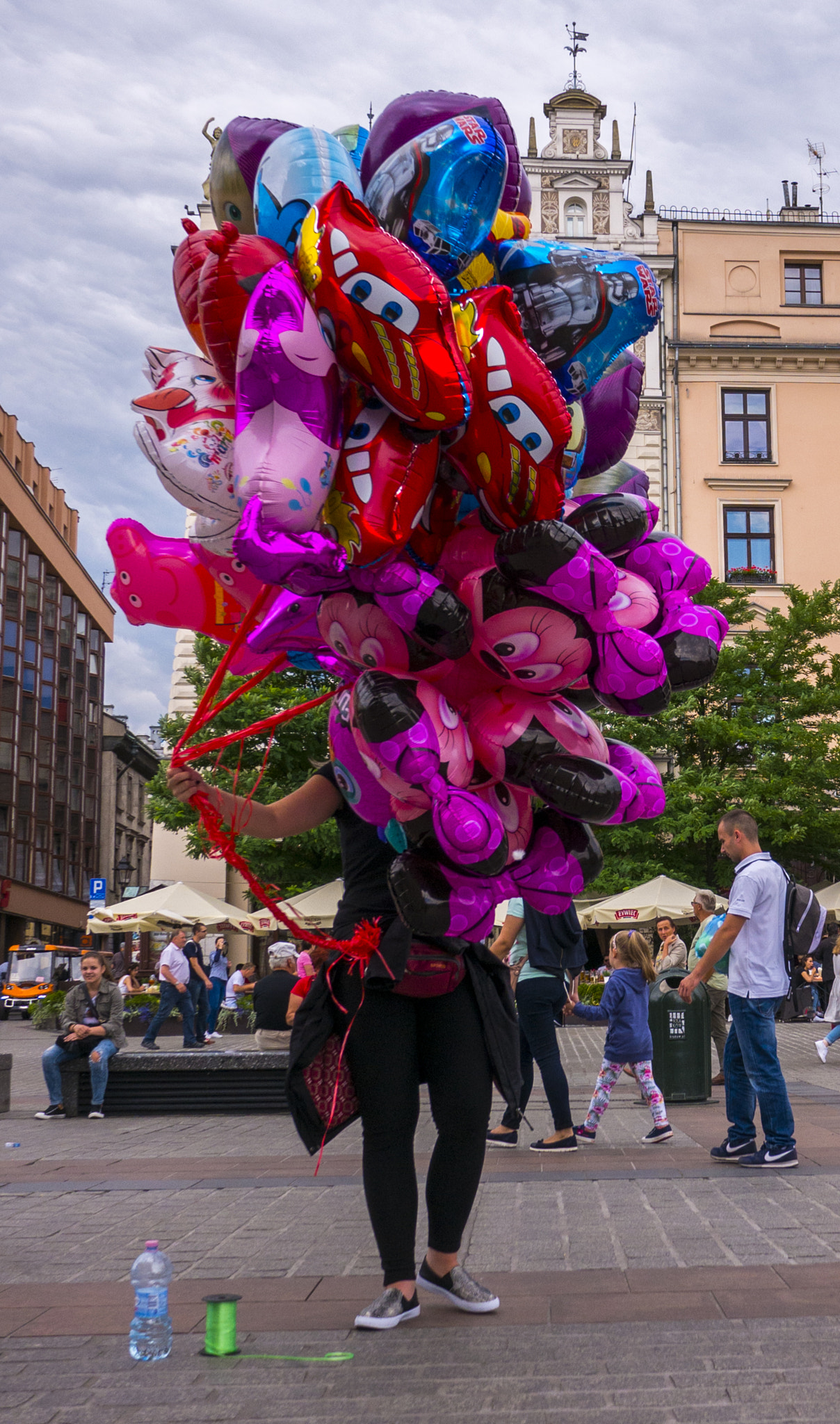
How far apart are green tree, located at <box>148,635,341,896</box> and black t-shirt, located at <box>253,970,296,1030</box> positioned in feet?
26.7

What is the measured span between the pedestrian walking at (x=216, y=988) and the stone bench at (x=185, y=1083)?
882 cm

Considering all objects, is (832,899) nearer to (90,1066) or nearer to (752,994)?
(90,1066)

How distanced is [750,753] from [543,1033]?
72.2 feet

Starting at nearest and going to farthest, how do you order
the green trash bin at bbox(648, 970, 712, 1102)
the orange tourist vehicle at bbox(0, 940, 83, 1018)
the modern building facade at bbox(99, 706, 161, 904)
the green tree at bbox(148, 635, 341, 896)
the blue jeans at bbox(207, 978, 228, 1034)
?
the green trash bin at bbox(648, 970, 712, 1102), the blue jeans at bbox(207, 978, 228, 1034), the green tree at bbox(148, 635, 341, 896), the orange tourist vehicle at bbox(0, 940, 83, 1018), the modern building facade at bbox(99, 706, 161, 904)

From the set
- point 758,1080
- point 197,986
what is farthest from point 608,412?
point 197,986

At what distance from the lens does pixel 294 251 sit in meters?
3.98

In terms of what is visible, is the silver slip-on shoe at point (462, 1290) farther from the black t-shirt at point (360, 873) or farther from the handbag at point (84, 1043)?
the handbag at point (84, 1043)

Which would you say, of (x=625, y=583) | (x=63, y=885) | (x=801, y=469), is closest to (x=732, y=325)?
(x=801, y=469)

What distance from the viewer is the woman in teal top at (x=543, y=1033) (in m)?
7.83

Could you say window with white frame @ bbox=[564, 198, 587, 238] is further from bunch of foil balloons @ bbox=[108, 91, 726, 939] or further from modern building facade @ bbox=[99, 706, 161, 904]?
modern building facade @ bbox=[99, 706, 161, 904]

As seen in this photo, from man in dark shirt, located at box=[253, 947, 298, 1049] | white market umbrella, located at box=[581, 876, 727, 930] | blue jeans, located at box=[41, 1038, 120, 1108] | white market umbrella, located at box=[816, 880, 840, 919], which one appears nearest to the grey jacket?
blue jeans, located at box=[41, 1038, 120, 1108]

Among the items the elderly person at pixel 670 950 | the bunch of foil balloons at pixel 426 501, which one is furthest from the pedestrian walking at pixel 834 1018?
the bunch of foil balloons at pixel 426 501

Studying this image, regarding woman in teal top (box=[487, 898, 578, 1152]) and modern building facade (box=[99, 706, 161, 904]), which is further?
modern building facade (box=[99, 706, 161, 904])

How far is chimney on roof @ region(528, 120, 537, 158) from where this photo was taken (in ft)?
124
